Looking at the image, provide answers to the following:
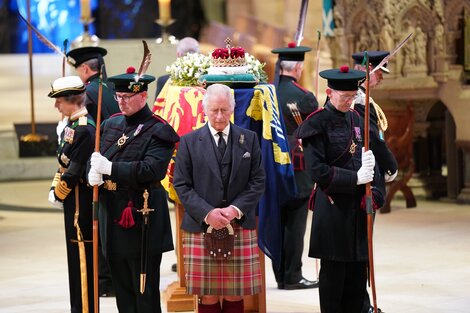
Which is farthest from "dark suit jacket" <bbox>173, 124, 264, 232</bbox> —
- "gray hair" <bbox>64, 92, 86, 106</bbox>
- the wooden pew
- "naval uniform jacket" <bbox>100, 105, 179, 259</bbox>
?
the wooden pew

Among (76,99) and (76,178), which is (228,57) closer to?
(76,99)

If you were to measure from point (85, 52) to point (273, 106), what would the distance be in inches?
65.4

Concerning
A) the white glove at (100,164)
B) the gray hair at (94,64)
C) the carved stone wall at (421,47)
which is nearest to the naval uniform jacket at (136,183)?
the white glove at (100,164)

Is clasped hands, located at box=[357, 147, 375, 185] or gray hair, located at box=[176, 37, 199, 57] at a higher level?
gray hair, located at box=[176, 37, 199, 57]

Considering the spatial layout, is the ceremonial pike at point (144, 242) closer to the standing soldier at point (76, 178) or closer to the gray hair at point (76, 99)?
the standing soldier at point (76, 178)

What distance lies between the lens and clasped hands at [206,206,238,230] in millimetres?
7320

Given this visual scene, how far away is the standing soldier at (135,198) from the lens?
770cm

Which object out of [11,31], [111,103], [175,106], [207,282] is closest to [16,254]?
[111,103]

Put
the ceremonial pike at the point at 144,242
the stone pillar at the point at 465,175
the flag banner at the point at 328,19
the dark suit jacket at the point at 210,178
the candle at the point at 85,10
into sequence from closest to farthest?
the dark suit jacket at the point at 210,178, the ceremonial pike at the point at 144,242, the stone pillar at the point at 465,175, the candle at the point at 85,10, the flag banner at the point at 328,19

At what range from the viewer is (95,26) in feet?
90.8

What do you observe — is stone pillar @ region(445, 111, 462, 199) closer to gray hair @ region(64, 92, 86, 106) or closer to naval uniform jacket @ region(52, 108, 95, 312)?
naval uniform jacket @ region(52, 108, 95, 312)

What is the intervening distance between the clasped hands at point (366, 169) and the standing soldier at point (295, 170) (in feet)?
7.83

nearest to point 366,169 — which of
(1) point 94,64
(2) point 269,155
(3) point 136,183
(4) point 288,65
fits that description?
(2) point 269,155

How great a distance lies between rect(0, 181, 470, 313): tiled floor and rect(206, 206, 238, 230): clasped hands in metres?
2.06
